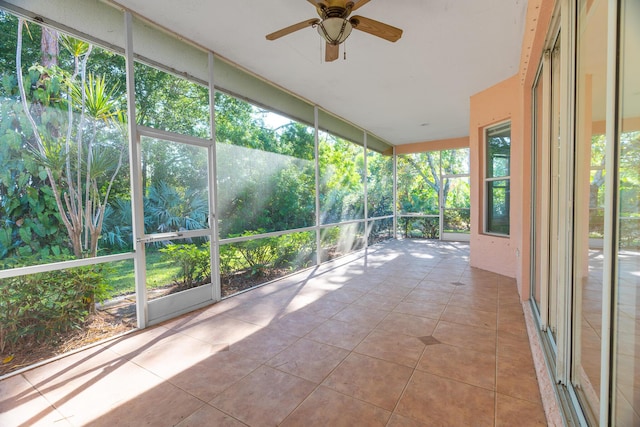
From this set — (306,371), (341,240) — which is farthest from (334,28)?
(341,240)

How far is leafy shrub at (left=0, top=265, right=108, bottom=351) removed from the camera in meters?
2.10

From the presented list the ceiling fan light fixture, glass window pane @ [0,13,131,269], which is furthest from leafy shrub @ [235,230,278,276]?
the ceiling fan light fixture

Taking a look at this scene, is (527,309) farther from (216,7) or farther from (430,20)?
(216,7)

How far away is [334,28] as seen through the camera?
2.23m

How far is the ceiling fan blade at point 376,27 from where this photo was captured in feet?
7.18

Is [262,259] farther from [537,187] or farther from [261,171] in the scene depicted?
[537,187]

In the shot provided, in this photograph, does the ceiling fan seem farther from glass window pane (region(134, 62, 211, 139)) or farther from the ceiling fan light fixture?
glass window pane (region(134, 62, 211, 139))

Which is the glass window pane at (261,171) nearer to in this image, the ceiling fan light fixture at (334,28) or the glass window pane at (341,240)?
the glass window pane at (341,240)

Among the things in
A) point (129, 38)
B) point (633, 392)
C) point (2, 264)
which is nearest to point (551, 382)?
point (633, 392)

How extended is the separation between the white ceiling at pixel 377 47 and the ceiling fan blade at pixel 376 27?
40 cm

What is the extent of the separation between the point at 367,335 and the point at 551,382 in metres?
1.28

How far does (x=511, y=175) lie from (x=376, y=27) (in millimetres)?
2958

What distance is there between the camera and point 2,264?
2.02m

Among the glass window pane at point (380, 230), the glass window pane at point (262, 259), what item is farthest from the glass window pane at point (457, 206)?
the glass window pane at point (262, 259)
